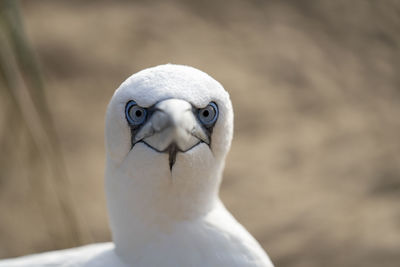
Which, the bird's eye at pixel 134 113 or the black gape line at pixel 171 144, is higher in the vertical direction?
the bird's eye at pixel 134 113

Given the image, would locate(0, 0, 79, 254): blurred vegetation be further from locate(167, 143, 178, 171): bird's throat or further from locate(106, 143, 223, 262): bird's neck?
locate(167, 143, 178, 171): bird's throat

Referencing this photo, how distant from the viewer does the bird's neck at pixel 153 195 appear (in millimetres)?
2195

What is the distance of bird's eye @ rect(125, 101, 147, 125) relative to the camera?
2158 millimetres

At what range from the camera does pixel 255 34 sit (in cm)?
704

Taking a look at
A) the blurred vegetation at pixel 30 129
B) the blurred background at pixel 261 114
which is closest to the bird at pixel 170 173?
the blurred vegetation at pixel 30 129

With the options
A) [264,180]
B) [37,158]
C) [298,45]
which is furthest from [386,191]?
[37,158]

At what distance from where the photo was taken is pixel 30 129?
3.19m

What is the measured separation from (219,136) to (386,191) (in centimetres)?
350

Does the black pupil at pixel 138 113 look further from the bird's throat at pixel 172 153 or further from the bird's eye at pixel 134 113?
the bird's throat at pixel 172 153

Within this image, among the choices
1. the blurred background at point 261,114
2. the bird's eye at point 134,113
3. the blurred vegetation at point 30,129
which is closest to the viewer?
the bird's eye at point 134,113

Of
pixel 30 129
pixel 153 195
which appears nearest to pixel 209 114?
pixel 153 195

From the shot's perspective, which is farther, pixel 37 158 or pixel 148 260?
pixel 37 158

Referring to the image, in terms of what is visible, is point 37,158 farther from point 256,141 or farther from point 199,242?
point 256,141

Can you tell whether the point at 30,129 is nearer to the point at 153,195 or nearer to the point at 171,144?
the point at 153,195
